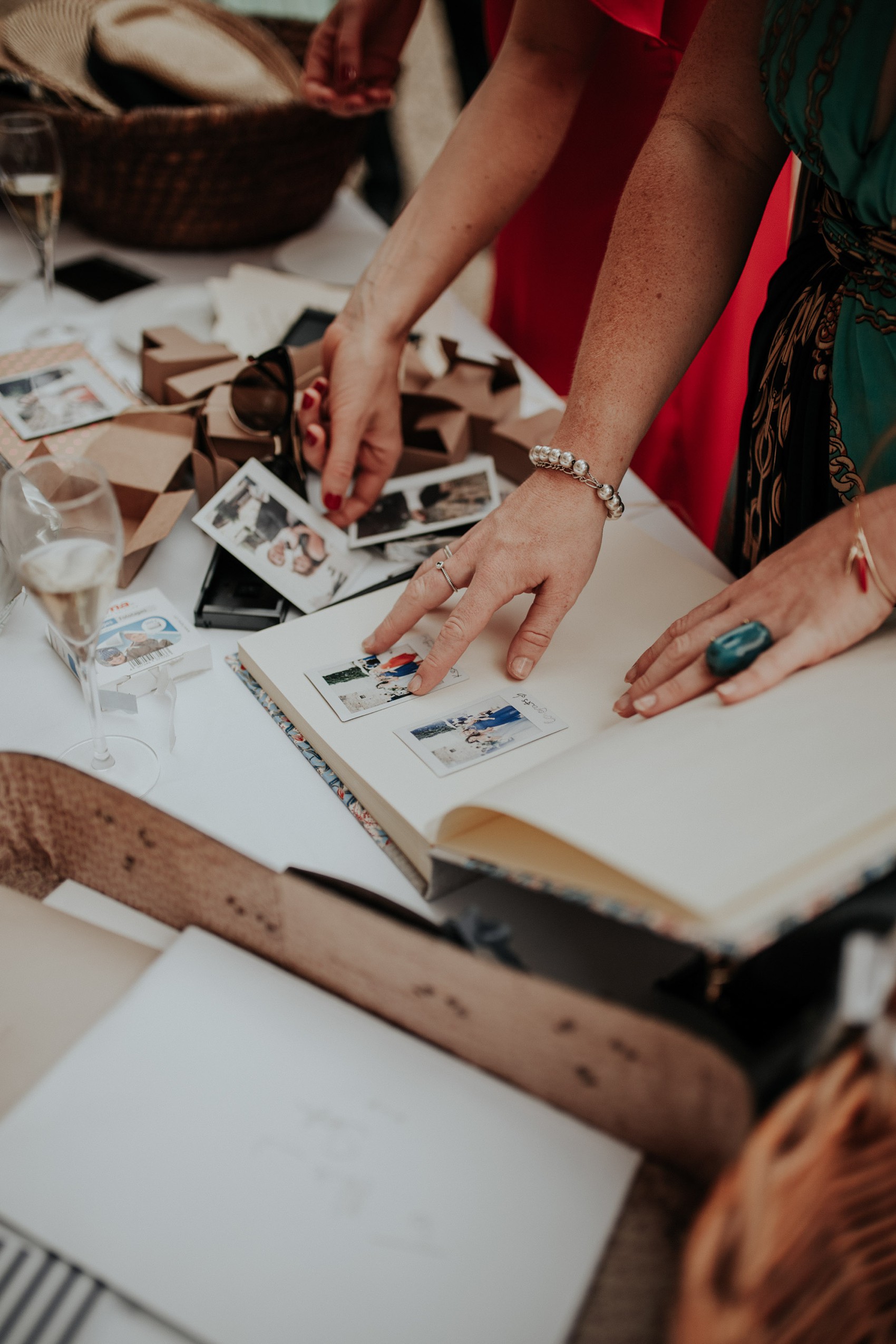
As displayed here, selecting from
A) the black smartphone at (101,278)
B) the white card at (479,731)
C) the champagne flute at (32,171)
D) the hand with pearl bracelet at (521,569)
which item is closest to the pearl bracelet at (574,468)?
the hand with pearl bracelet at (521,569)

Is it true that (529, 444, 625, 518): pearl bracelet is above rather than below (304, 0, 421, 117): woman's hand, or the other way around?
below

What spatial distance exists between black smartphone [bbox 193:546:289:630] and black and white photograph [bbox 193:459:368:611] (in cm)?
2

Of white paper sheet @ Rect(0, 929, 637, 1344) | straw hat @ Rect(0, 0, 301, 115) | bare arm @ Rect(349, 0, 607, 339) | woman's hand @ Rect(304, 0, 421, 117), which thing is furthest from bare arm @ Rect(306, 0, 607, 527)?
white paper sheet @ Rect(0, 929, 637, 1344)

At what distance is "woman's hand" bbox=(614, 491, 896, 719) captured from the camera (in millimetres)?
647

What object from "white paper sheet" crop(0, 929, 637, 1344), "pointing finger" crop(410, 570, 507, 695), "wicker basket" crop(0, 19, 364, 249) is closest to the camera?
"white paper sheet" crop(0, 929, 637, 1344)

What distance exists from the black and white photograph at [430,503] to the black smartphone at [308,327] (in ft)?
1.24

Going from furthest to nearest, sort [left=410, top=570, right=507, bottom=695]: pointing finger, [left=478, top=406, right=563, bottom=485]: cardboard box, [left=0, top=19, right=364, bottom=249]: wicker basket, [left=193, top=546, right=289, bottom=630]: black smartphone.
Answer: [left=0, top=19, right=364, bottom=249]: wicker basket < [left=478, top=406, right=563, bottom=485]: cardboard box < [left=193, top=546, right=289, bottom=630]: black smartphone < [left=410, top=570, right=507, bottom=695]: pointing finger

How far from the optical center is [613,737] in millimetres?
642

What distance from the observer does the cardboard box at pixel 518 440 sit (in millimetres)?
1146

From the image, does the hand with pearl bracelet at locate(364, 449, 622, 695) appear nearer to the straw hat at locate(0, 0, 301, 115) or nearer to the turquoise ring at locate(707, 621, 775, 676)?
the turquoise ring at locate(707, 621, 775, 676)

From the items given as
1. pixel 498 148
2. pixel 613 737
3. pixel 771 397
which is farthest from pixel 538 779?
pixel 498 148

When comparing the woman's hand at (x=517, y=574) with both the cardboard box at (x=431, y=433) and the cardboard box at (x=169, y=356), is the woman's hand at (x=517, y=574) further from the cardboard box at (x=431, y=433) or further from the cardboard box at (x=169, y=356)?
the cardboard box at (x=169, y=356)

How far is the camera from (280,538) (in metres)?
0.97

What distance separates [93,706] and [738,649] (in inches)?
19.8
